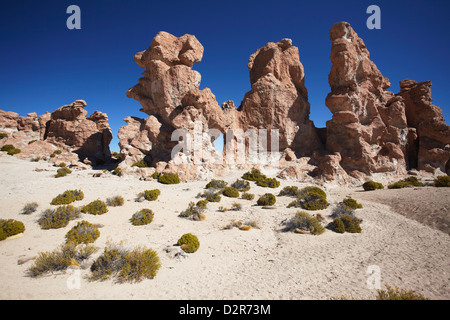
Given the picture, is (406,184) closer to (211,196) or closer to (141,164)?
(211,196)

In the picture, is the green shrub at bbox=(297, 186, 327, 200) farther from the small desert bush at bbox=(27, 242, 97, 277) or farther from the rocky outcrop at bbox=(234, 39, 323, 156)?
the small desert bush at bbox=(27, 242, 97, 277)

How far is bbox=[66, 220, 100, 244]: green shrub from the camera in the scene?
685cm

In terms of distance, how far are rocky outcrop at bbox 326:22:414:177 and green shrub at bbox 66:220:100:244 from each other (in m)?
25.3

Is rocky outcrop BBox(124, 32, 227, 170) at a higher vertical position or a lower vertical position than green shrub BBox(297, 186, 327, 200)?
higher

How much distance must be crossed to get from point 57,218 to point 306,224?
36.9 ft

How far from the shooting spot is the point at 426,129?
79.8 feet

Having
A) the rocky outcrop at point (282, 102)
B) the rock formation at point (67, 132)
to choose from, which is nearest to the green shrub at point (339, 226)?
the rocky outcrop at point (282, 102)

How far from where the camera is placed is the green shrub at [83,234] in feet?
22.5

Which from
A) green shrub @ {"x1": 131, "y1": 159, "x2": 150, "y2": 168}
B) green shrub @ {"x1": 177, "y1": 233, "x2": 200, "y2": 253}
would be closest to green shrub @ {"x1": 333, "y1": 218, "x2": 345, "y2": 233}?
green shrub @ {"x1": 177, "y1": 233, "x2": 200, "y2": 253}

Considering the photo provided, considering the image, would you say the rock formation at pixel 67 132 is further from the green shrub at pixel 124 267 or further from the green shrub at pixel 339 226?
the green shrub at pixel 339 226

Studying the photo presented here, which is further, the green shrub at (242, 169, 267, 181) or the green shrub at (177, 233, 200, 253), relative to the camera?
the green shrub at (242, 169, 267, 181)

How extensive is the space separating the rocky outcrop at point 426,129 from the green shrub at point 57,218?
35.4 metres
